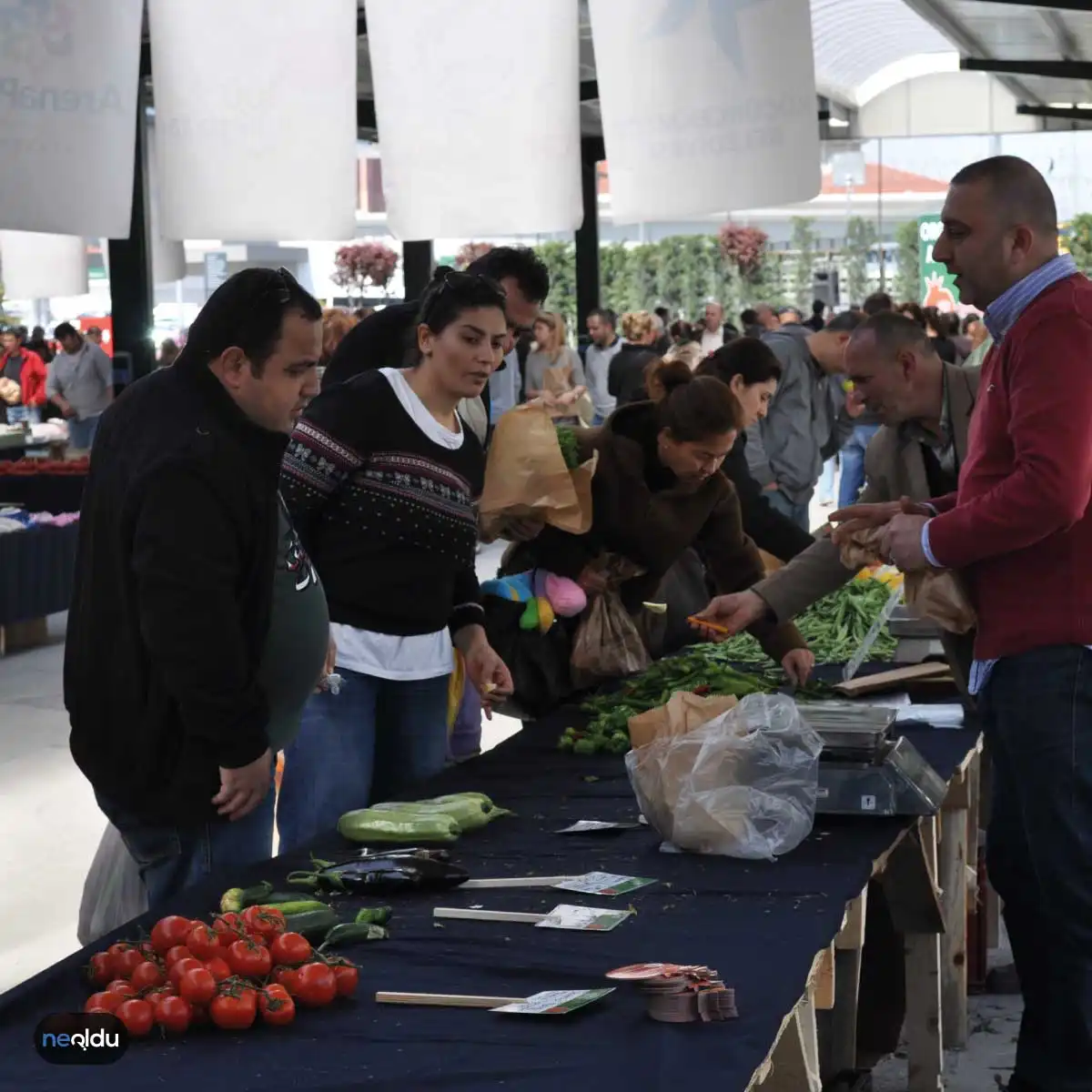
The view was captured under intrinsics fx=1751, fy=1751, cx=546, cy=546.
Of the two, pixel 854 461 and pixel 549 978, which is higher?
pixel 854 461

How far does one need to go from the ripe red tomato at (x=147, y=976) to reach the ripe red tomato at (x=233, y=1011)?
85 millimetres

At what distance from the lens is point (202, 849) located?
2.57 meters

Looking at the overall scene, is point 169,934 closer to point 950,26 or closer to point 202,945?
point 202,945

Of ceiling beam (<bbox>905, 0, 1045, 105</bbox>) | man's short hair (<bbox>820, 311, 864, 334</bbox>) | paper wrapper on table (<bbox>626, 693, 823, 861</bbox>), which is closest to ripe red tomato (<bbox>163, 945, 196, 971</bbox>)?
paper wrapper on table (<bbox>626, 693, 823, 861</bbox>)

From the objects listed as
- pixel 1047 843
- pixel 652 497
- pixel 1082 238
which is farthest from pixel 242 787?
pixel 1082 238

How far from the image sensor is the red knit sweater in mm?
2766

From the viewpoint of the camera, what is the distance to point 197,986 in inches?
75.7

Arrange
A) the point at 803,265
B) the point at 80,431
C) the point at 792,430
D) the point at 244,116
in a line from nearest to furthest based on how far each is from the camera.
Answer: the point at 244,116 → the point at 792,430 → the point at 80,431 → the point at 803,265

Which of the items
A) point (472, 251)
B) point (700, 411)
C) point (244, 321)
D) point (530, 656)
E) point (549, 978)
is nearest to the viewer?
Result: point (549, 978)

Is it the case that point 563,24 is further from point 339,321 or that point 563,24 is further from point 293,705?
point 339,321

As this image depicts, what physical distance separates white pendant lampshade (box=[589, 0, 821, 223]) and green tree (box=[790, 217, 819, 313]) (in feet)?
81.9

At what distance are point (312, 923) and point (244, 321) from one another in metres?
0.84

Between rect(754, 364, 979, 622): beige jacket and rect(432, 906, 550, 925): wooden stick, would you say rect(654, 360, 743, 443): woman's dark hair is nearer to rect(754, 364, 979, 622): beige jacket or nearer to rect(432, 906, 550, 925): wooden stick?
rect(754, 364, 979, 622): beige jacket

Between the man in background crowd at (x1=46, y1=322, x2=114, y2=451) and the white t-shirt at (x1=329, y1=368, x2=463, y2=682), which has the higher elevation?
the man in background crowd at (x1=46, y1=322, x2=114, y2=451)
